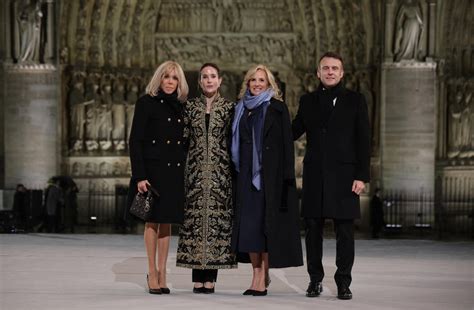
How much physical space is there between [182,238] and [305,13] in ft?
52.5

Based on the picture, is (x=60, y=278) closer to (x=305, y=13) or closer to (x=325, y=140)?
(x=325, y=140)

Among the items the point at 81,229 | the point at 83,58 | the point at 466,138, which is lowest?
the point at 81,229

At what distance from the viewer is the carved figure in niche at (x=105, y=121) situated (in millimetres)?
25547

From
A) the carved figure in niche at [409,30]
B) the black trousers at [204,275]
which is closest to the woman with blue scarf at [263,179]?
the black trousers at [204,275]

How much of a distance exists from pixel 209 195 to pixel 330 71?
1.44 m

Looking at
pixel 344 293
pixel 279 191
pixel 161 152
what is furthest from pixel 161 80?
pixel 344 293

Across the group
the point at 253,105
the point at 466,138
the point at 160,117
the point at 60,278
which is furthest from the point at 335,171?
the point at 466,138

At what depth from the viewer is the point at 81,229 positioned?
2316 cm

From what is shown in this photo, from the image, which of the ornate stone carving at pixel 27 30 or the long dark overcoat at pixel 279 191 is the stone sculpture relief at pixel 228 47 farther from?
the long dark overcoat at pixel 279 191

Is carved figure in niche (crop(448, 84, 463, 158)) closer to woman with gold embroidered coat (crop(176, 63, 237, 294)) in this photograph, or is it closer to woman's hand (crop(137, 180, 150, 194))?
woman with gold embroidered coat (crop(176, 63, 237, 294))

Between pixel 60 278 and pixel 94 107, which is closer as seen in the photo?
pixel 60 278

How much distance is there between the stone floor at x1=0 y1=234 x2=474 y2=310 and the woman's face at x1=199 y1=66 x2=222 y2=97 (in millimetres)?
1715

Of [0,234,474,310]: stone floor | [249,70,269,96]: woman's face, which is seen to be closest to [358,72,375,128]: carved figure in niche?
[0,234,474,310]: stone floor

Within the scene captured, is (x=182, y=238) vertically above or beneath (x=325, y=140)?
beneath
